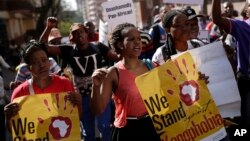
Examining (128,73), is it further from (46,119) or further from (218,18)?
(218,18)

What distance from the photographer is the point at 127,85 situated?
3449 mm

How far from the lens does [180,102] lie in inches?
136

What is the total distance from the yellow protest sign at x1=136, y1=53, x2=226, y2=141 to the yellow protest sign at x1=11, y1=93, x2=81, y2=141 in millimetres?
574

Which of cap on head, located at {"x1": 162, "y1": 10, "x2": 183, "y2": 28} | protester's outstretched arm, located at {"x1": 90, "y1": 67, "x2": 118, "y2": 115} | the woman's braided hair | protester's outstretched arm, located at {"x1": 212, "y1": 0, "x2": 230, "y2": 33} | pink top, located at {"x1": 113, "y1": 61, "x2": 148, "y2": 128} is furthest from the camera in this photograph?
cap on head, located at {"x1": 162, "y1": 10, "x2": 183, "y2": 28}

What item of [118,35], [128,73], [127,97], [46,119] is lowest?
[46,119]

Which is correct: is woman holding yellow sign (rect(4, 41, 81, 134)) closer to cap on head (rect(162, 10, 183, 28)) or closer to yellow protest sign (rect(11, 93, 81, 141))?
yellow protest sign (rect(11, 93, 81, 141))

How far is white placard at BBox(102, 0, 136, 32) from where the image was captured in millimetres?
6594

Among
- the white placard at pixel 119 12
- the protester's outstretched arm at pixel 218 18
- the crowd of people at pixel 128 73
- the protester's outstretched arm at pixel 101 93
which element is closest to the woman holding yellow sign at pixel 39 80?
the crowd of people at pixel 128 73

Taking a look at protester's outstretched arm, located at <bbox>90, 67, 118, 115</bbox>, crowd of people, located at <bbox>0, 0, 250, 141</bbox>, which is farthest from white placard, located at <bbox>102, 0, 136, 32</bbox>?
protester's outstretched arm, located at <bbox>90, 67, 118, 115</bbox>

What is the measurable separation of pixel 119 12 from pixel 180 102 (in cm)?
329

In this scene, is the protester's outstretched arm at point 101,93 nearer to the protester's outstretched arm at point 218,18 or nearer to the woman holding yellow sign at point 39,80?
the woman holding yellow sign at point 39,80

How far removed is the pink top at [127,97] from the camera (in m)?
3.45

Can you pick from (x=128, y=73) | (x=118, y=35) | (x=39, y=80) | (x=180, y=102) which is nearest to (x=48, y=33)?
(x=39, y=80)

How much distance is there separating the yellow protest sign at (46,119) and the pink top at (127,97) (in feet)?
1.11
